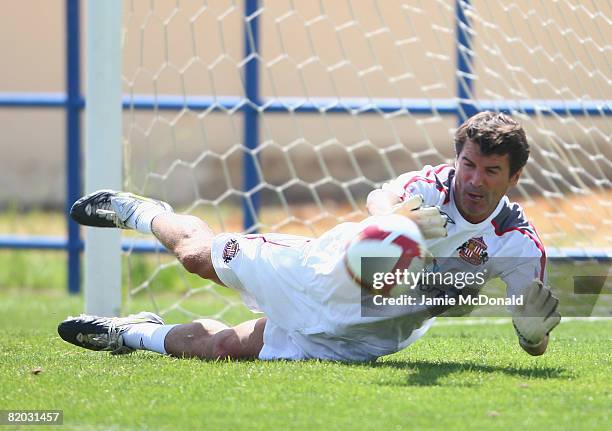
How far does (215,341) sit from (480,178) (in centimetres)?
127

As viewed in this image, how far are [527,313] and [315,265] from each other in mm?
854

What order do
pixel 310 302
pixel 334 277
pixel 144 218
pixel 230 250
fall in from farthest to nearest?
pixel 144 218 < pixel 230 250 < pixel 310 302 < pixel 334 277

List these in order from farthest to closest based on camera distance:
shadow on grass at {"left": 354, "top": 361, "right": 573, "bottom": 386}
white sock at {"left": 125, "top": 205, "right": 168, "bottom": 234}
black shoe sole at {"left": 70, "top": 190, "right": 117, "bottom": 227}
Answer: black shoe sole at {"left": 70, "top": 190, "right": 117, "bottom": 227}, white sock at {"left": 125, "top": 205, "right": 168, "bottom": 234}, shadow on grass at {"left": 354, "top": 361, "right": 573, "bottom": 386}

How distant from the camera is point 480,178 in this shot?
428 cm

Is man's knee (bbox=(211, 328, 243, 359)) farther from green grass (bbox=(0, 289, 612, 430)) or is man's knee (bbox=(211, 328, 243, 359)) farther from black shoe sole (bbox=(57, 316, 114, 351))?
black shoe sole (bbox=(57, 316, 114, 351))

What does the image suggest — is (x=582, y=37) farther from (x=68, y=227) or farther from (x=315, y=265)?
(x=68, y=227)

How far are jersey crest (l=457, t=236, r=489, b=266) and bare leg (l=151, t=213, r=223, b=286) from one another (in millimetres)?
1057

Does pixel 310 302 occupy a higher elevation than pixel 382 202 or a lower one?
lower

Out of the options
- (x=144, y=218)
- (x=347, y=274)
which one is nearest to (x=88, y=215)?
(x=144, y=218)

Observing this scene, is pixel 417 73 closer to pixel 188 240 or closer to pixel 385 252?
pixel 188 240

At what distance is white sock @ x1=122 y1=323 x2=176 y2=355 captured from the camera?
14.9 feet

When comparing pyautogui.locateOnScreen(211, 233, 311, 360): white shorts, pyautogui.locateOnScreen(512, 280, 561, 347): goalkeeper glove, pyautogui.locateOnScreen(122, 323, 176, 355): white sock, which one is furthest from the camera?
pyautogui.locateOnScreen(122, 323, 176, 355): white sock

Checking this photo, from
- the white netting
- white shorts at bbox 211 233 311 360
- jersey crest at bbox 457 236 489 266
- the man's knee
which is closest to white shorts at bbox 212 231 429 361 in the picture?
white shorts at bbox 211 233 311 360

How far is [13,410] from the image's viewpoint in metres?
3.50
